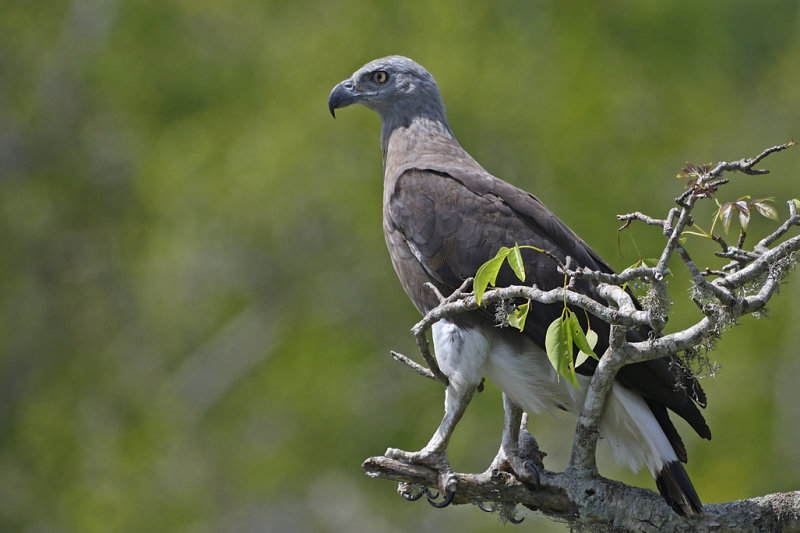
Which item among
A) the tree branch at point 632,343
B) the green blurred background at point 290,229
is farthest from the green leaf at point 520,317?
the green blurred background at point 290,229

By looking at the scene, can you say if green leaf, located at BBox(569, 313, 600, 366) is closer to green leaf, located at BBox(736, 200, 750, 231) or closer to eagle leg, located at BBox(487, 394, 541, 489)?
green leaf, located at BBox(736, 200, 750, 231)

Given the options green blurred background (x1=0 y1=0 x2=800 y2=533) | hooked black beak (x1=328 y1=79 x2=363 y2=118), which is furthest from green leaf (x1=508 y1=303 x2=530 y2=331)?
green blurred background (x1=0 y1=0 x2=800 y2=533)

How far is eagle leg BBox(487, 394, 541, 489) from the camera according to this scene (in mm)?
4164

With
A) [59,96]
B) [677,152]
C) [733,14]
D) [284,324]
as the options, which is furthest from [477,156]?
[59,96]

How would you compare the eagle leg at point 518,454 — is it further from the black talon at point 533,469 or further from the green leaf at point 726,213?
the green leaf at point 726,213

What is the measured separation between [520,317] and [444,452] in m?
1.25

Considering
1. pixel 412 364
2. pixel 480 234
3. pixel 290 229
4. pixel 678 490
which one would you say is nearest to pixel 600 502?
pixel 678 490

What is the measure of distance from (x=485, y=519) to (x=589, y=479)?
7708mm

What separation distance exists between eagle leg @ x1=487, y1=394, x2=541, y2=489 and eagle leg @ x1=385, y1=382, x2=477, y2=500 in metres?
0.20

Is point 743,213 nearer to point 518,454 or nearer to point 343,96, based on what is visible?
point 518,454

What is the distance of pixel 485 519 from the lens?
11.5 metres

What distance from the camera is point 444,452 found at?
170 inches

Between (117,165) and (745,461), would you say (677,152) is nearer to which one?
(745,461)

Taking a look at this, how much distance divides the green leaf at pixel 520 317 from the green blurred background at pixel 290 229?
720cm
